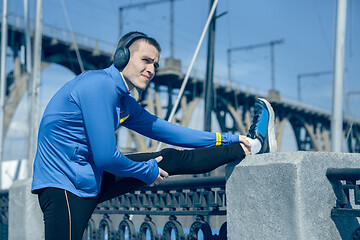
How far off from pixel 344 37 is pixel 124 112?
25.6 ft

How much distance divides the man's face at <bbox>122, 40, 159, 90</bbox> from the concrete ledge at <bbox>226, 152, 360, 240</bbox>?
74 cm

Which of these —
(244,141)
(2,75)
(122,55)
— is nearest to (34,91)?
(2,75)

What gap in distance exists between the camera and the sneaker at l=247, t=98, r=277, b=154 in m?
2.84

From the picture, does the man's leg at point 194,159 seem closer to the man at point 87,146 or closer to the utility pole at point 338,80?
the man at point 87,146

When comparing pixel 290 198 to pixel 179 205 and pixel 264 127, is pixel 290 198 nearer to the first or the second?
pixel 264 127

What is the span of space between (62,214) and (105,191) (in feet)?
1.07

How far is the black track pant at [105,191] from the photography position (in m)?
2.20

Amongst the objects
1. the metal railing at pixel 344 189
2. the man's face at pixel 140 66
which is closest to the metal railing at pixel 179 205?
the metal railing at pixel 344 189

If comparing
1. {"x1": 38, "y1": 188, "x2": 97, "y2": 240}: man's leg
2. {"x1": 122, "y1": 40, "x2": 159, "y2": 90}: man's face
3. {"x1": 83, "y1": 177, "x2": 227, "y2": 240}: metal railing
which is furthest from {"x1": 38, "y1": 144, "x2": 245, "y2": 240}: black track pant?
{"x1": 122, "y1": 40, "x2": 159, "y2": 90}: man's face

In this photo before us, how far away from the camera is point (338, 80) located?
8906 mm

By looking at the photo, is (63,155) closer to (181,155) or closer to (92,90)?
(92,90)

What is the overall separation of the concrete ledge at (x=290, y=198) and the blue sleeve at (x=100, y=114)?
2.55 feet

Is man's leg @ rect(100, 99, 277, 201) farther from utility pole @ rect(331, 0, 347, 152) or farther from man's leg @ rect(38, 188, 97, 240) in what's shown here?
utility pole @ rect(331, 0, 347, 152)

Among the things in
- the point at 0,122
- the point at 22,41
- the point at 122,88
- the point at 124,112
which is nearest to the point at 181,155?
the point at 124,112
